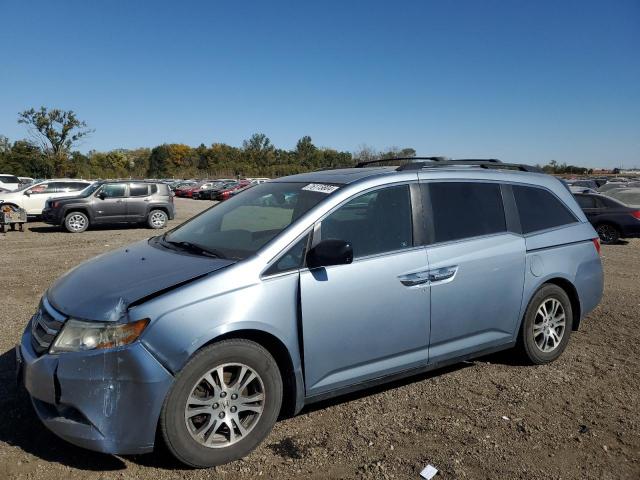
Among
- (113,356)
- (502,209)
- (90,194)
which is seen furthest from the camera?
(90,194)

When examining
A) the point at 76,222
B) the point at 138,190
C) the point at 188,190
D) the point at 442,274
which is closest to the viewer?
the point at 442,274

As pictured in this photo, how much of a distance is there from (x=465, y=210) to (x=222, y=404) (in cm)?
239

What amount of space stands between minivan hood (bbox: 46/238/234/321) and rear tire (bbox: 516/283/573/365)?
8.96 feet

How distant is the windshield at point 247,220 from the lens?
3449 millimetres

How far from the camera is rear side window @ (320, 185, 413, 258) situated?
3488 millimetres

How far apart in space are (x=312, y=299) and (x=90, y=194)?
50.1 feet

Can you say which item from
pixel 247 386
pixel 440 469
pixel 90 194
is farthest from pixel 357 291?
pixel 90 194

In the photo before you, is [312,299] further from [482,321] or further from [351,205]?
[482,321]

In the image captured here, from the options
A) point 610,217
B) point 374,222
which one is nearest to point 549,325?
point 374,222

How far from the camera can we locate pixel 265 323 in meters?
3.01

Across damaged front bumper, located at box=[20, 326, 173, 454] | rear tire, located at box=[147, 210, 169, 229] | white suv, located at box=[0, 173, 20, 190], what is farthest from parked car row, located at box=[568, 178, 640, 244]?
white suv, located at box=[0, 173, 20, 190]

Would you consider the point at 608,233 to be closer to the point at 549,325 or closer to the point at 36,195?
the point at 549,325

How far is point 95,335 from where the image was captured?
279 cm

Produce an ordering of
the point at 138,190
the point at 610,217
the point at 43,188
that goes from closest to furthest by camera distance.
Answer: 1. the point at 610,217
2. the point at 138,190
3. the point at 43,188
